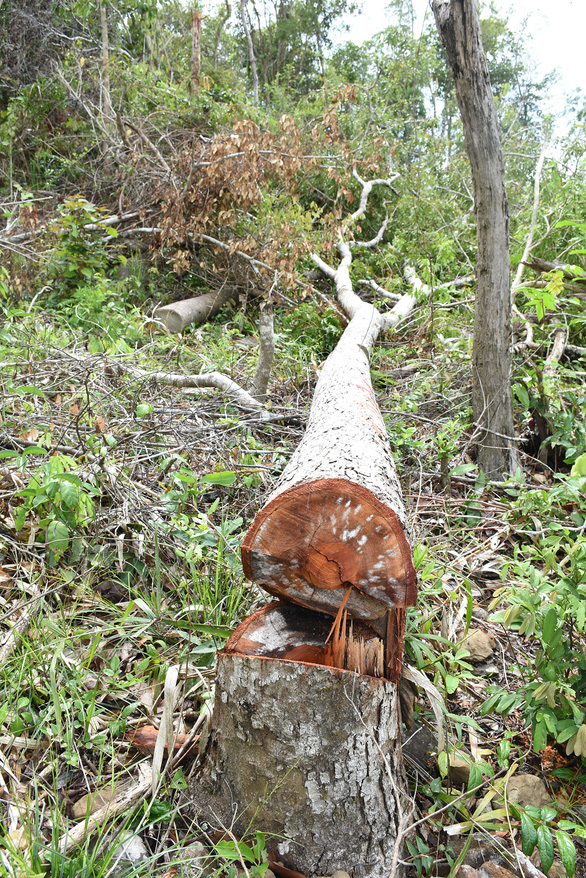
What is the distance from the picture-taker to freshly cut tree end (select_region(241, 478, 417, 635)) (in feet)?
4.38

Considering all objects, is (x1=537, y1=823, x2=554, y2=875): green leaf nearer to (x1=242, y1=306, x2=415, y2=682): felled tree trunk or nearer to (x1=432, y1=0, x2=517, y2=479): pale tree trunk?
(x1=242, y1=306, x2=415, y2=682): felled tree trunk

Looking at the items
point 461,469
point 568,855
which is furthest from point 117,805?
point 461,469

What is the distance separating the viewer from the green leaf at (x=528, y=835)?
1.21m

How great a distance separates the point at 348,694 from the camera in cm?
123

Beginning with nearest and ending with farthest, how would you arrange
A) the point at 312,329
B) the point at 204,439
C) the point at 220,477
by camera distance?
the point at 220,477 → the point at 204,439 → the point at 312,329

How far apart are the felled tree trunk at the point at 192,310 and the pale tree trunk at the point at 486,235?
3298 mm

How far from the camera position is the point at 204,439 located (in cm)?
289

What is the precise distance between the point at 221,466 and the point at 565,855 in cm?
192

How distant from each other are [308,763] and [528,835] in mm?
509

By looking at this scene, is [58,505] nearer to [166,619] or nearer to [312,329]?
[166,619]

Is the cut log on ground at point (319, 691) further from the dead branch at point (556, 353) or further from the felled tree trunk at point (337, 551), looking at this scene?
the dead branch at point (556, 353)

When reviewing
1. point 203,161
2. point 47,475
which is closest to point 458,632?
point 47,475

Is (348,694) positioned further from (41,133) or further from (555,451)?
(41,133)

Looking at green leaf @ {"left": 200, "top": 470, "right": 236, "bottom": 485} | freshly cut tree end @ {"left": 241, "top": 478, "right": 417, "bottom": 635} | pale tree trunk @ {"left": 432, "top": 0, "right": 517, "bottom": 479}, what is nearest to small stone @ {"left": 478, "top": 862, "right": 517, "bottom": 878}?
freshly cut tree end @ {"left": 241, "top": 478, "right": 417, "bottom": 635}
